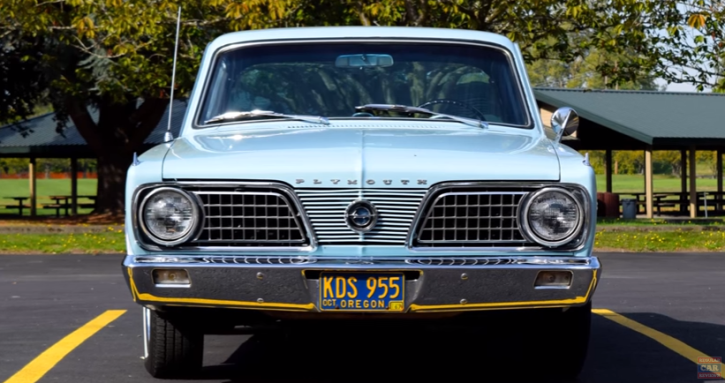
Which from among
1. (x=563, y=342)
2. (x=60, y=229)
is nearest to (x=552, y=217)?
(x=563, y=342)

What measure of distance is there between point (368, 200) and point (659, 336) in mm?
3420

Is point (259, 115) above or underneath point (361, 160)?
above

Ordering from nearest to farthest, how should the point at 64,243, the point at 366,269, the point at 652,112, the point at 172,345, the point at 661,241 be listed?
the point at 366,269
the point at 172,345
the point at 64,243
the point at 661,241
the point at 652,112

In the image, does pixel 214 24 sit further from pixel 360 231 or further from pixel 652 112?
pixel 652 112

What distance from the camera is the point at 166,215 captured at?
5066 millimetres

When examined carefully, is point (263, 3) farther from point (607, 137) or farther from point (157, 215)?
point (607, 137)

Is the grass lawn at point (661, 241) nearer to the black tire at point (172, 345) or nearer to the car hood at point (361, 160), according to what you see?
the black tire at point (172, 345)

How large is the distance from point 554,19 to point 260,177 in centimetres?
1610

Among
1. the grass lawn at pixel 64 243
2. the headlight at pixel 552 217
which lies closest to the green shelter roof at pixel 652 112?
the grass lawn at pixel 64 243

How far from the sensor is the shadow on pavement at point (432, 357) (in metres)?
6.02

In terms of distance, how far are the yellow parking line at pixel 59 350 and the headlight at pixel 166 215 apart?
1479 millimetres

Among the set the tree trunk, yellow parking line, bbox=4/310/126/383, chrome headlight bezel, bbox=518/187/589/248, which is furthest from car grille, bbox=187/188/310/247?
the tree trunk

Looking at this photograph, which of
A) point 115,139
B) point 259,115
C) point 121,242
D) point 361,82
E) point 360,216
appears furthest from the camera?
point 115,139

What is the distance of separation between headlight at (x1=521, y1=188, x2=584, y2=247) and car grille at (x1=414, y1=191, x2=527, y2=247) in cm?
5
